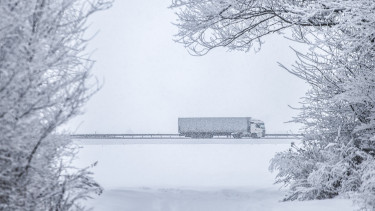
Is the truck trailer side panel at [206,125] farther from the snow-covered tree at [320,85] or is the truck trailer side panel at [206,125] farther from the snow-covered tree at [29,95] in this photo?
the snow-covered tree at [29,95]

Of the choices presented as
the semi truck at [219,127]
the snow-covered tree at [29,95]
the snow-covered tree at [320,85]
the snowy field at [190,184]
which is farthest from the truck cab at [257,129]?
the snow-covered tree at [29,95]

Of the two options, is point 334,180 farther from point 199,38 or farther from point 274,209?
point 199,38

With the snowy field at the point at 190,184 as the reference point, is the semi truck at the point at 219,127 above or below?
above

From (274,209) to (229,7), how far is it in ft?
12.1

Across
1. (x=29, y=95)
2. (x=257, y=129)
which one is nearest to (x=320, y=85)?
(x=29, y=95)

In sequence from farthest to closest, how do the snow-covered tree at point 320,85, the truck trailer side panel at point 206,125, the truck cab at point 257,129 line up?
1. the truck trailer side panel at point 206,125
2. the truck cab at point 257,129
3. the snow-covered tree at point 320,85

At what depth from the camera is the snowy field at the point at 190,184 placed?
898 cm

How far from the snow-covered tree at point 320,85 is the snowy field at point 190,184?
2.08 ft

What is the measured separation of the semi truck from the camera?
1533 inches

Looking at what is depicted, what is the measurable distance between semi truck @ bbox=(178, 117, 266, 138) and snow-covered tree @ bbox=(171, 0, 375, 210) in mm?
28551

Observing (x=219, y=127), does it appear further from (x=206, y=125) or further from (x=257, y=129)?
(x=257, y=129)

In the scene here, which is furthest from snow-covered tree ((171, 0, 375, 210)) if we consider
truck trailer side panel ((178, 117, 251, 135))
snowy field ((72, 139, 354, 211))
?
truck trailer side panel ((178, 117, 251, 135))

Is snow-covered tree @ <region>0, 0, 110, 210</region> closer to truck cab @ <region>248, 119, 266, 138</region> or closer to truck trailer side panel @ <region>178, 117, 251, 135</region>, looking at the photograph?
truck cab @ <region>248, 119, 266, 138</region>

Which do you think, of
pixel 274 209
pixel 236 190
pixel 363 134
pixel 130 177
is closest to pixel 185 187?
pixel 236 190
